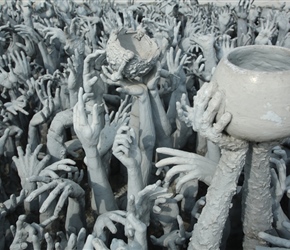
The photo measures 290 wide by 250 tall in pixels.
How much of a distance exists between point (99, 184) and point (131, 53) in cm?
59

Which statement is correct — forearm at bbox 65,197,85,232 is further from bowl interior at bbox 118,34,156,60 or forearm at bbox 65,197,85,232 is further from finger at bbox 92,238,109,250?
bowl interior at bbox 118,34,156,60

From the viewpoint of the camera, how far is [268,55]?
1.23 m

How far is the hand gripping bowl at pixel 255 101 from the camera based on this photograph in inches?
40.3

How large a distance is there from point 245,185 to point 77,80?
4.20 ft

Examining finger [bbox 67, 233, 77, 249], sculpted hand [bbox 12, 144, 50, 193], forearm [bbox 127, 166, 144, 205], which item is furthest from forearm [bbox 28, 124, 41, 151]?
finger [bbox 67, 233, 77, 249]

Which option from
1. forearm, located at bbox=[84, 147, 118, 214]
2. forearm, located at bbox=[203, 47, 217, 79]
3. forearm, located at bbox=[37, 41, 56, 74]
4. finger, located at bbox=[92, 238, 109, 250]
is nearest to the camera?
finger, located at bbox=[92, 238, 109, 250]

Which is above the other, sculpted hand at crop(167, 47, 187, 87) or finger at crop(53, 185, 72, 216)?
sculpted hand at crop(167, 47, 187, 87)

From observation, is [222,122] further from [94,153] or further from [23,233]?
[23,233]

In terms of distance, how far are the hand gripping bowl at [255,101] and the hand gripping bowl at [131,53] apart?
0.67 m

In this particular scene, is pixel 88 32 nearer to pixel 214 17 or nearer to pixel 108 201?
pixel 214 17

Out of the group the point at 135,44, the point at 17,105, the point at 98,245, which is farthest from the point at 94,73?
the point at 98,245

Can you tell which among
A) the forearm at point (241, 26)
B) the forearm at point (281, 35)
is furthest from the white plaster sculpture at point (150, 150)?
the forearm at point (241, 26)

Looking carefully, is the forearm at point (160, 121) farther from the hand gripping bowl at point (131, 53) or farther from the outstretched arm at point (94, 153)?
the outstretched arm at point (94, 153)

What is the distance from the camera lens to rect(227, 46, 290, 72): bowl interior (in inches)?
47.4
